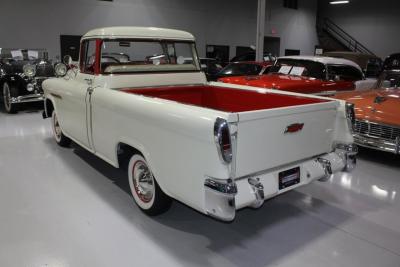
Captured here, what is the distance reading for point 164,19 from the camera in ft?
54.7

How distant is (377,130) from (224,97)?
2.33 m

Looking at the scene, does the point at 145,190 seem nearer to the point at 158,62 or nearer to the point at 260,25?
the point at 158,62

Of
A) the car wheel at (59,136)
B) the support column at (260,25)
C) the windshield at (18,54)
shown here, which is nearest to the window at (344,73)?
the support column at (260,25)

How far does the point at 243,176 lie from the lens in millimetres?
2652

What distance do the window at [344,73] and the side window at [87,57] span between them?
181 inches

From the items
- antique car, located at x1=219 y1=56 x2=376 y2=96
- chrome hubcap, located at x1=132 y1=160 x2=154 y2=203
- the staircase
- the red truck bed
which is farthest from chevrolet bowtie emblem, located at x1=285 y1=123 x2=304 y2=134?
the staircase

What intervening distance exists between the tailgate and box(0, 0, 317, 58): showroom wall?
41.7 ft

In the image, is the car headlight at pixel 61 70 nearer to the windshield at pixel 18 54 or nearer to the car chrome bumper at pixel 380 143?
the car chrome bumper at pixel 380 143

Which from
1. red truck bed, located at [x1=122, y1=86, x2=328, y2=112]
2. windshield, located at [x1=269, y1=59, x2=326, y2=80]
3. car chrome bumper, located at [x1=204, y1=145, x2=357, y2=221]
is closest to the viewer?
car chrome bumper, located at [x1=204, y1=145, x2=357, y2=221]

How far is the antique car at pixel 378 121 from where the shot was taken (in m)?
4.79

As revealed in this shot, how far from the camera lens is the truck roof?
4195 mm

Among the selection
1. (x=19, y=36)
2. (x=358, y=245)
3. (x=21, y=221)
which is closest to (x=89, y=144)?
(x=21, y=221)

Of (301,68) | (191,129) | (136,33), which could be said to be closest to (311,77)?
(301,68)

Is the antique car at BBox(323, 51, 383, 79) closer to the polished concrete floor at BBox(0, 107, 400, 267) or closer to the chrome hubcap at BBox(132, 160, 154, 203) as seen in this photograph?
the polished concrete floor at BBox(0, 107, 400, 267)
